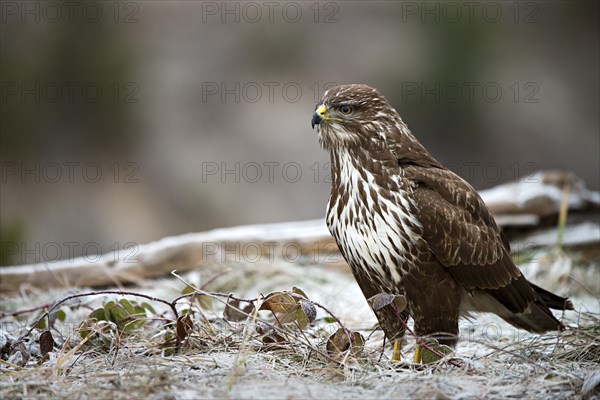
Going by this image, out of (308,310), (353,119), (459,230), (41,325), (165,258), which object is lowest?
(165,258)

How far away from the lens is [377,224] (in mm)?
3891

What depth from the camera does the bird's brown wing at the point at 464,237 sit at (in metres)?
3.90

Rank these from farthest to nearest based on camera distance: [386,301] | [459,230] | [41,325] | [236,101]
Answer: [236,101], [41,325], [459,230], [386,301]

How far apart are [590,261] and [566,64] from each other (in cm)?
820

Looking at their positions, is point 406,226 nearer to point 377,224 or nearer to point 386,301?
point 377,224

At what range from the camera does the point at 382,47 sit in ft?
42.9

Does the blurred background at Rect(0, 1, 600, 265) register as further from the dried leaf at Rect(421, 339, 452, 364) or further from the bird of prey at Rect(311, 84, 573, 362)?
the dried leaf at Rect(421, 339, 452, 364)

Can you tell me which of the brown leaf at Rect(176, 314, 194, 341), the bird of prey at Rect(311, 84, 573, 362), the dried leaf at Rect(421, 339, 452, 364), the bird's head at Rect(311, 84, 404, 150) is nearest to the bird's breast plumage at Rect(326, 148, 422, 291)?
the bird of prey at Rect(311, 84, 573, 362)

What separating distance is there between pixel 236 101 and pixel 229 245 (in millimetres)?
6626

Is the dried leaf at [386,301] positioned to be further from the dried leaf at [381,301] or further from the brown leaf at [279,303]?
the brown leaf at [279,303]

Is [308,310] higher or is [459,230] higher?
[459,230]

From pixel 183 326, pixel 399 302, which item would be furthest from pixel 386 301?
pixel 183 326

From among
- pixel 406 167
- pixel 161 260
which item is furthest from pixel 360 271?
pixel 161 260

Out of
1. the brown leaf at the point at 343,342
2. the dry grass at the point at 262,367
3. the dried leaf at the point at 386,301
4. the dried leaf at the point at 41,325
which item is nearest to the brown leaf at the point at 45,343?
the dry grass at the point at 262,367
